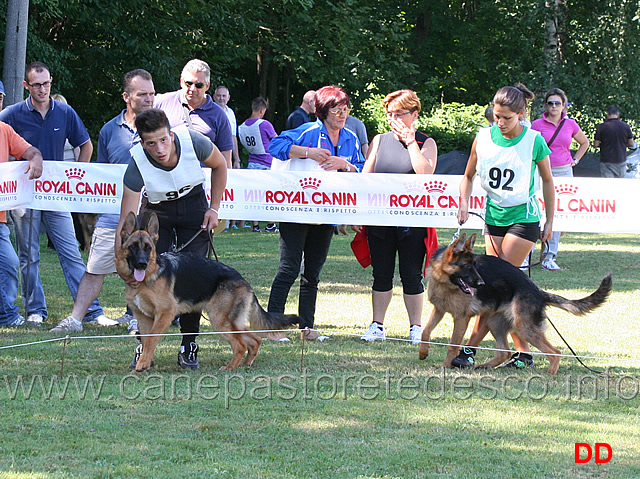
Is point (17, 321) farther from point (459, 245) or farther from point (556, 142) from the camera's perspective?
point (556, 142)

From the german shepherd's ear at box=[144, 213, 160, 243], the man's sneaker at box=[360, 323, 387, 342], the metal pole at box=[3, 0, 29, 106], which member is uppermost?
the metal pole at box=[3, 0, 29, 106]

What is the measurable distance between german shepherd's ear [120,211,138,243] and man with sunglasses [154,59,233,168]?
1.78m

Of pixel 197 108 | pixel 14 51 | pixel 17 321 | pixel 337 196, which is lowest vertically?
pixel 17 321

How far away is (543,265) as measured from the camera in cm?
1200

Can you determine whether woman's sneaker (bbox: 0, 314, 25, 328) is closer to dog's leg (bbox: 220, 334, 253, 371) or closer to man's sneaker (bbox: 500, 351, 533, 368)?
dog's leg (bbox: 220, 334, 253, 371)

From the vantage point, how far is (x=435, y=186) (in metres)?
8.30

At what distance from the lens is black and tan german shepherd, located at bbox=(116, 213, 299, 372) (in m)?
5.98

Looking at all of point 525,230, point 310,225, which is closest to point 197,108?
point 310,225

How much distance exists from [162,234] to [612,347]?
12.5ft

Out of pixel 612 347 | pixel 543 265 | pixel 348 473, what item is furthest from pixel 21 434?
pixel 543 265

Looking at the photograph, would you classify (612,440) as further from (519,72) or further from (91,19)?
(519,72)

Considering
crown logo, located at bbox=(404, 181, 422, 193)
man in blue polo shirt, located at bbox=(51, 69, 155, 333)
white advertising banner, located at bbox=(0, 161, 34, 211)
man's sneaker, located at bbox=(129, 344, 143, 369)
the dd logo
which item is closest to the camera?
the dd logo

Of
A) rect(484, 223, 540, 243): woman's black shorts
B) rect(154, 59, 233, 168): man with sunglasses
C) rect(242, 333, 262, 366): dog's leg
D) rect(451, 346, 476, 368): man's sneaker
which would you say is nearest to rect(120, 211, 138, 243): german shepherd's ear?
rect(242, 333, 262, 366): dog's leg

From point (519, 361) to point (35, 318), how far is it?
4.39 metres
